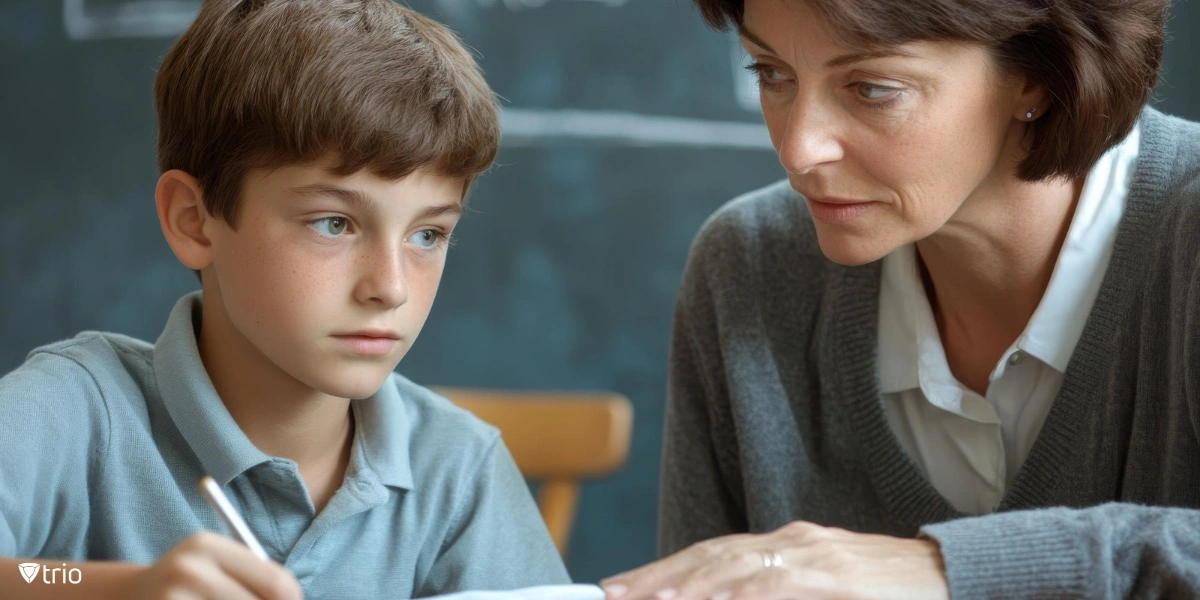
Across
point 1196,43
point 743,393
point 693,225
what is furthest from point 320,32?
point 1196,43

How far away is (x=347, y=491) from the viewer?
3.09ft

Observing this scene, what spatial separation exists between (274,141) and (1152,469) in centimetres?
82

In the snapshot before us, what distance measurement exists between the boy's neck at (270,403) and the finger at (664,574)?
305 mm

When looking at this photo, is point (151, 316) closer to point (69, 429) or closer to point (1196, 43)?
point (69, 429)

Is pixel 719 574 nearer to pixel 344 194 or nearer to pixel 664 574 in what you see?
pixel 664 574

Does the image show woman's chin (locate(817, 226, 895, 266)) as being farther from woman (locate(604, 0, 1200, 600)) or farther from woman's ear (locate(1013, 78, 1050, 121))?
woman's ear (locate(1013, 78, 1050, 121))

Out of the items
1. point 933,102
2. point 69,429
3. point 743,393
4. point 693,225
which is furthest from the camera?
point 693,225

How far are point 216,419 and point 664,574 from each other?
372mm

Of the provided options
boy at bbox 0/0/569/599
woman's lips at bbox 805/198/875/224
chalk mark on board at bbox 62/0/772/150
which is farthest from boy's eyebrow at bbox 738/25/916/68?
chalk mark on board at bbox 62/0/772/150

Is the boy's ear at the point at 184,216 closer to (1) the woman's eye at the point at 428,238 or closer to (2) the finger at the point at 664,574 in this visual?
(1) the woman's eye at the point at 428,238

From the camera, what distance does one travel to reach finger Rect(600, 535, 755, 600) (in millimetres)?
792

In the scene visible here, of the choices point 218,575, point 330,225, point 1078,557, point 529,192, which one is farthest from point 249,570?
point 529,192

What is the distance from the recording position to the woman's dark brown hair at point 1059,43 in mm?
926

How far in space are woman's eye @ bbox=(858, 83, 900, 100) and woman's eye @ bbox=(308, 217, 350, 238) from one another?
44cm
